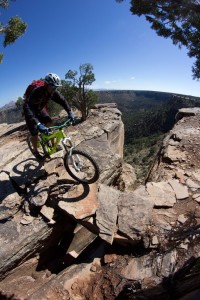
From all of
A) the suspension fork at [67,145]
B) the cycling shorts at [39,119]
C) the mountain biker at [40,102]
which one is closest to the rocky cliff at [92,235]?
the cycling shorts at [39,119]

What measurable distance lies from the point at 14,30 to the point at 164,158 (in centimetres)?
903

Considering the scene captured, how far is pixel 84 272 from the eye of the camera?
242 inches

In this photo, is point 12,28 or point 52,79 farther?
point 12,28

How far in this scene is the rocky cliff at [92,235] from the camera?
5.64 metres

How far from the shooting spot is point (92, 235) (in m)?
6.77

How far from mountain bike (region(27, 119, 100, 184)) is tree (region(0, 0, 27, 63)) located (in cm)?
624

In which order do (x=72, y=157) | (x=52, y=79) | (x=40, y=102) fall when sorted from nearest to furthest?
(x=52, y=79)
(x=72, y=157)
(x=40, y=102)

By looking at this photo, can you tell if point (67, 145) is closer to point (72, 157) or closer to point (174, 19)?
point (72, 157)

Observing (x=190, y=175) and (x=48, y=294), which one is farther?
(x=190, y=175)

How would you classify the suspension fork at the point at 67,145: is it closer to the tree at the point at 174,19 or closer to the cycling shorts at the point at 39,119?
the cycling shorts at the point at 39,119

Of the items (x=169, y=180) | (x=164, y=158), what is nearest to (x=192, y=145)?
(x=164, y=158)

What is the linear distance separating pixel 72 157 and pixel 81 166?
37 centimetres

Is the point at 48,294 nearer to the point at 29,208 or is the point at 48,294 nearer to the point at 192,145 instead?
the point at 29,208

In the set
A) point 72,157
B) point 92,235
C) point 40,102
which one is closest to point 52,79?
point 40,102
